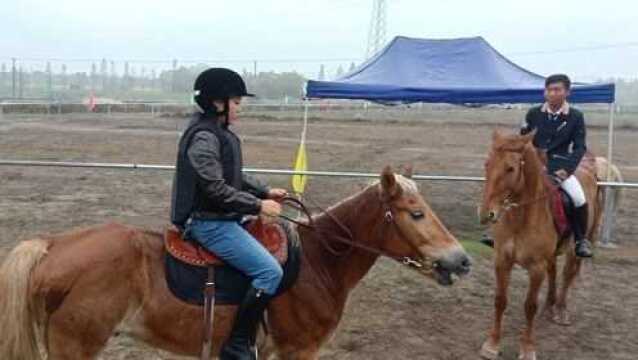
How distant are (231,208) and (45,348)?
120cm

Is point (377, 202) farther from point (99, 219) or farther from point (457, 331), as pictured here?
point (99, 219)

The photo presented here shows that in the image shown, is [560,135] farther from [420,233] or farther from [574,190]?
[420,233]

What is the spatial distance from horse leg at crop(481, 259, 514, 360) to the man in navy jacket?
98 centimetres

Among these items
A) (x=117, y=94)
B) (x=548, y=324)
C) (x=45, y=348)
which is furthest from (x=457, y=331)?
(x=117, y=94)

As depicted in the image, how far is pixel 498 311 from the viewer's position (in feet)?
19.3

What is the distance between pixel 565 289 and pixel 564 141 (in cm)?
161

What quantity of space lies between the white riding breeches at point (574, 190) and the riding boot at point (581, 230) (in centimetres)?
8

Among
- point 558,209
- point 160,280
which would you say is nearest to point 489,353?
point 558,209

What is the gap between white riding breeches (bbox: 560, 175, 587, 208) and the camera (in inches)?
247

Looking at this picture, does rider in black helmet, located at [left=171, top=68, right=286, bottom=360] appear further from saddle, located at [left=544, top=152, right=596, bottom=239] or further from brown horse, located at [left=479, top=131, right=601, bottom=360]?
saddle, located at [left=544, top=152, right=596, bottom=239]

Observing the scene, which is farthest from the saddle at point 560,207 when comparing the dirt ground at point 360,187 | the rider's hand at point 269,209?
the rider's hand at point 269,209

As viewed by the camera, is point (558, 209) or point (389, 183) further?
point (558, 209)

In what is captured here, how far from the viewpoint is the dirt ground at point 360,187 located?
6102 mm

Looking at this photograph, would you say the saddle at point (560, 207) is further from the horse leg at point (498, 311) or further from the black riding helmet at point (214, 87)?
the black riding helmet at point (214, 87)
